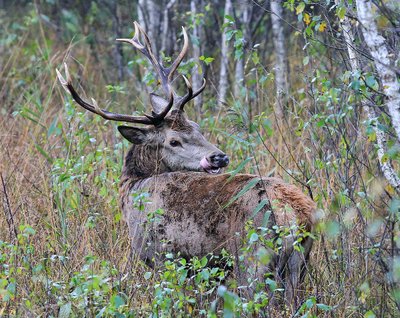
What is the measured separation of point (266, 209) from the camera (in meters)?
5.10

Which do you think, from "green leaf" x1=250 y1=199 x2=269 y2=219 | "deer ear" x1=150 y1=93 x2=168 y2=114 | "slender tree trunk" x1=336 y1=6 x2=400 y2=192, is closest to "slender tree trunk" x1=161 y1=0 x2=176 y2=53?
"deer ear" x1=150 y1=93 x2=168 y2=114

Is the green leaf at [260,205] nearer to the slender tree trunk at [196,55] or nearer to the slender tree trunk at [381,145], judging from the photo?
the slender tree trunk at [381,145]

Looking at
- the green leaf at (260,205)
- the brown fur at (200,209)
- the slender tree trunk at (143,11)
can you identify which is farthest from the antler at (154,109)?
the slender tree trunk at (143,11)

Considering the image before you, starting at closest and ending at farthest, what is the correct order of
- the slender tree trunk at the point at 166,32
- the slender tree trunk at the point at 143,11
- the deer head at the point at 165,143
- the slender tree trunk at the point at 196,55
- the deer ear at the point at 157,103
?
the deer head at the point at 165,143 → the deer ear at the point at 157,103 → the slender tree trunk at the point at 196,55 → the slender tree trunk at the point at 143,11 → the slender tree trunk at the point at 166,32

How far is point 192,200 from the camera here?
5.66 m

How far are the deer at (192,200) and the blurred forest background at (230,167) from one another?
17cm

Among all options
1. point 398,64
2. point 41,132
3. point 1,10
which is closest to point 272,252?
point 398,64

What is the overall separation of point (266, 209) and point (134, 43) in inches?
99.0

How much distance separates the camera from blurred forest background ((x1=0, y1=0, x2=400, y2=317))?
4555 mm

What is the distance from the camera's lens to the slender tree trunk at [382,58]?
429 centimetres

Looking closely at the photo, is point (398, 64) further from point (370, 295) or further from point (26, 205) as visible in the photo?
point (26, 205)

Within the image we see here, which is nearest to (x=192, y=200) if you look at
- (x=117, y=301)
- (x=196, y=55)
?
(x=117, y=301)

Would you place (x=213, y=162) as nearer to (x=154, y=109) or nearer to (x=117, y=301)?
(x=154, y=109)

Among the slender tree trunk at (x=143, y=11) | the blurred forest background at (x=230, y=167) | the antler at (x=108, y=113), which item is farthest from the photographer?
the slender tree trunk at (x=143, y=11)
